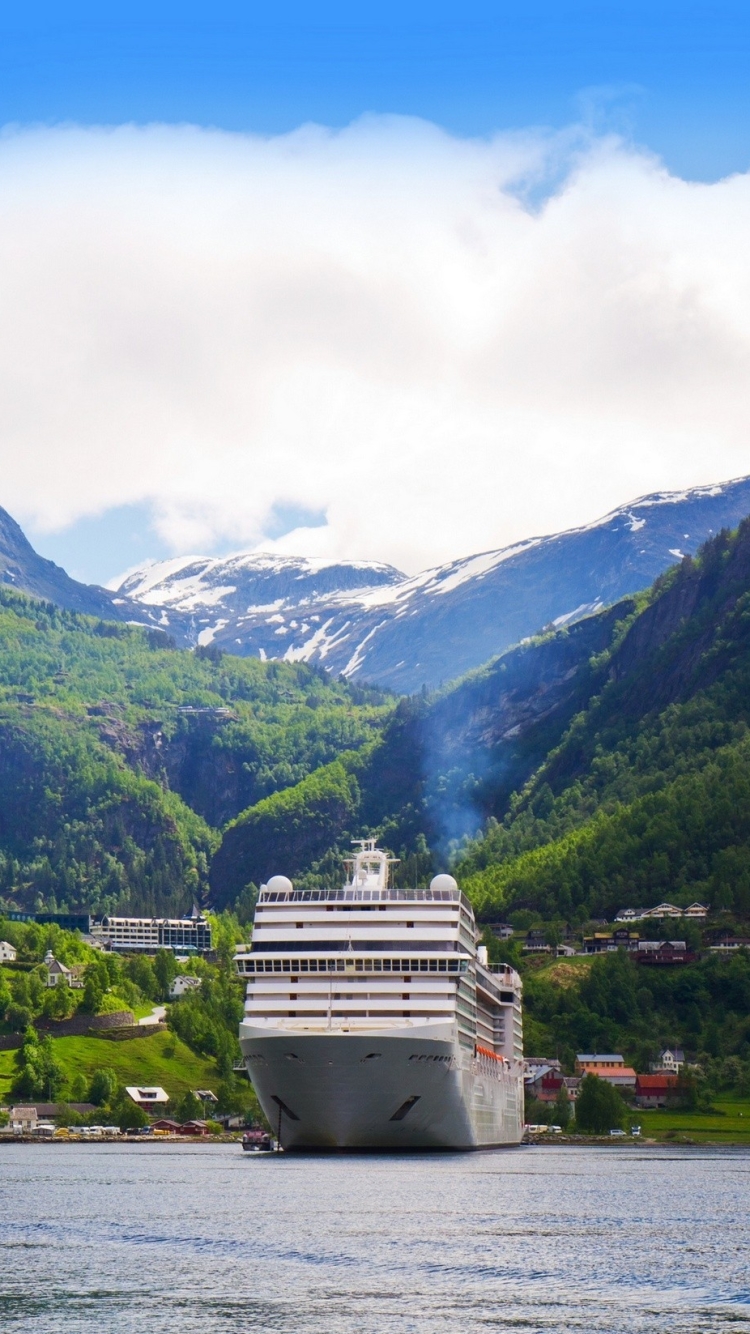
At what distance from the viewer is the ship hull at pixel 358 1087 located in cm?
14262

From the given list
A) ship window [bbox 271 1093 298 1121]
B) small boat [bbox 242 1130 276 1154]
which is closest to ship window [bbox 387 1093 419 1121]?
ship window [bbox 271 1093 298 1121]

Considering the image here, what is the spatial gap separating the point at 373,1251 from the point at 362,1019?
57383mm

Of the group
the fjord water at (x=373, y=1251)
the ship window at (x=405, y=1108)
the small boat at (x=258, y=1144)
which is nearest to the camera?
the fjord water at (x=373, y=1251)

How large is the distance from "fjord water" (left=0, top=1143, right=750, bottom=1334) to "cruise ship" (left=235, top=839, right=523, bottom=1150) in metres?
4.85

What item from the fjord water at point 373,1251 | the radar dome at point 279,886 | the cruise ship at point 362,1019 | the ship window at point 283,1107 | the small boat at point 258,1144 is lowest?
the fjord water at point 373,1251

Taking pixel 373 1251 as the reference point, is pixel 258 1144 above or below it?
above

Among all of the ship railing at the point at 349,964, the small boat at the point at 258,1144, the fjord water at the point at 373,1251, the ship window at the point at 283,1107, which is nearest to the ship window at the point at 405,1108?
Answer: the fjord water at the point at 373,1251

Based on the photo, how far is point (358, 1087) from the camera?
470ft

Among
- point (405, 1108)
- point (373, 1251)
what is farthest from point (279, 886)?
point (373, 1251)

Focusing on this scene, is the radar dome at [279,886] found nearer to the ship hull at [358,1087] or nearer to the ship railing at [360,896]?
the ship railing at [360,896]

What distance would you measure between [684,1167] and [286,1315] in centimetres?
9270

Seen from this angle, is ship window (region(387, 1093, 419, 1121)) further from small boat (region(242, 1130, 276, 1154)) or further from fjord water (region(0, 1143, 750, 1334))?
small boat (region(242, 1130, 276, 1154))

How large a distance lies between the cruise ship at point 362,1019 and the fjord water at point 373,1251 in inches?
191

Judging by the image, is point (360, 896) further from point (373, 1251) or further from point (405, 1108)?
point (373, 1251)
